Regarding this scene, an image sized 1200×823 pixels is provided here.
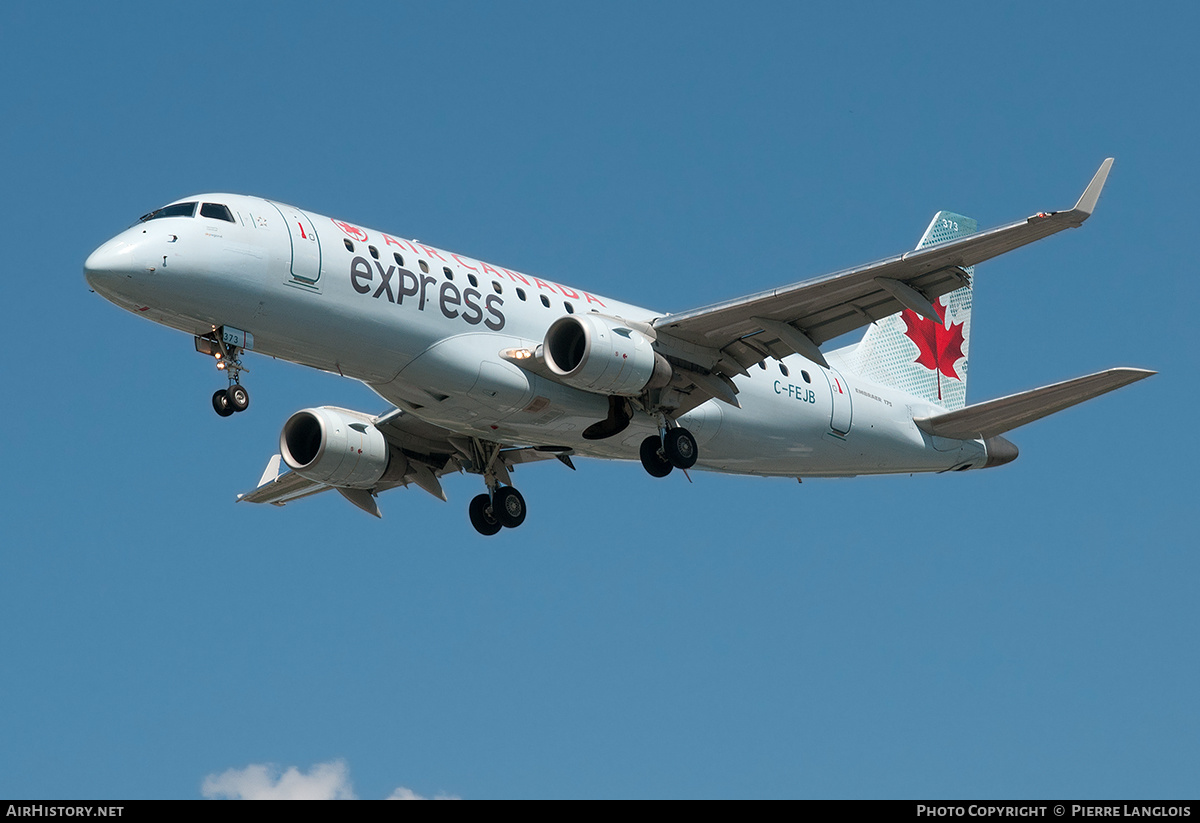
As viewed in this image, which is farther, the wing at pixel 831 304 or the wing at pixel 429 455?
the wing at pixel 429 455

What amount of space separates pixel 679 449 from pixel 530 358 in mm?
3591

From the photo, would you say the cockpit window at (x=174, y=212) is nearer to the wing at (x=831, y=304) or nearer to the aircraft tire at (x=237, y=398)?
the aircraft tire at (x=237, y=398)

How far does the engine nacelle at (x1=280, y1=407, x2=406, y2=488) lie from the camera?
102 feet

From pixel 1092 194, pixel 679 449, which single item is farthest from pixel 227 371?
pixel 1092 194

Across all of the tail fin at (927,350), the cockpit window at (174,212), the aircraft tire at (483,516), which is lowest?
the aircraft tire at (483,516)

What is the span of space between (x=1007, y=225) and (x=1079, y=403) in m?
6.76

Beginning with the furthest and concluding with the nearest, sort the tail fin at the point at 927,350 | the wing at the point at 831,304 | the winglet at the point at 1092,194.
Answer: the tail fin at the point at 927,350 < the wing at the point at 831,304 < the winglet at the point at 1092,194

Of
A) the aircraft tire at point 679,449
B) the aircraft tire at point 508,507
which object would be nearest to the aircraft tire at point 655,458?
the aircraft tire at point 679,449

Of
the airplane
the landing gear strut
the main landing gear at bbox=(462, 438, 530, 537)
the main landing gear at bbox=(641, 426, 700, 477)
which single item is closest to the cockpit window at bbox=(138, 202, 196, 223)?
the airplane

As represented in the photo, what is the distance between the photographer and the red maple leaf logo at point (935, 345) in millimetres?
36219

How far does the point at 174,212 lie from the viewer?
25594 millimetres

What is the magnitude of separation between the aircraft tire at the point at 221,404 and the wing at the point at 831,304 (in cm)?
829
